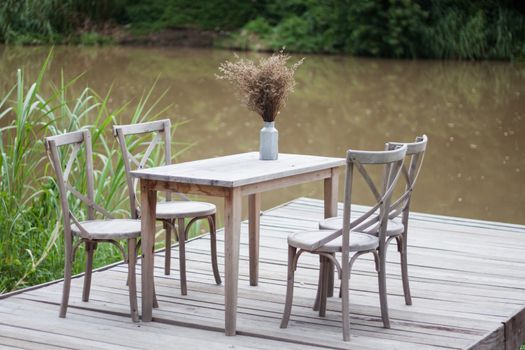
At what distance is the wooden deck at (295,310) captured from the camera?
4160 mm

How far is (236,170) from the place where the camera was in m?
4.49

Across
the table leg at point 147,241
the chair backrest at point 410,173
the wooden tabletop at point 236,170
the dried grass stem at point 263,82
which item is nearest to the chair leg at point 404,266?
the chair backrest at point 410,173

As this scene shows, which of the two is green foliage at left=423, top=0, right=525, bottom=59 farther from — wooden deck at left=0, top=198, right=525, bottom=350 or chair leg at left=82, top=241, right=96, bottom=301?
chair leg at left=82, top=241, right=96, bottom=301

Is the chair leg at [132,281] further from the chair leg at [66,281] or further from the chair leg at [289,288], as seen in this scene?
the chair leg at [289,288]

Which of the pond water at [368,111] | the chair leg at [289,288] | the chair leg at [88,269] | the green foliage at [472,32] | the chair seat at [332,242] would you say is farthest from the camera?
the green foliage at [472,32]

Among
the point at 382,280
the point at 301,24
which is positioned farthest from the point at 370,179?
the point at 301,24

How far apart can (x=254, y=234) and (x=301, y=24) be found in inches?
690

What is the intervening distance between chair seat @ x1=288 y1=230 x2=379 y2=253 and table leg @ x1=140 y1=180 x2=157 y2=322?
62 centimetres

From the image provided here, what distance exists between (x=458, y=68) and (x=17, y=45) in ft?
30.4

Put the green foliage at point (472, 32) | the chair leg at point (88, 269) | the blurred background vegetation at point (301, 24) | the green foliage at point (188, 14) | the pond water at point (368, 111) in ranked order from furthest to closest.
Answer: the green foliage at point (188, 14) < the blurred background vegetation at point (301, 24) < the green foliage at point (472, 32) < the pond water at point (368, 111) < the chair leg at point (88, 269)

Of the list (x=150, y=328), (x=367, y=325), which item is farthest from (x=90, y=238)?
(x=367, y=325)

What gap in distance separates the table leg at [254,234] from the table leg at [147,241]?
27.1 inches

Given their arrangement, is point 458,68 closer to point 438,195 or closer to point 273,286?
point 438,195

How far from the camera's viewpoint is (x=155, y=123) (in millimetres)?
5137
